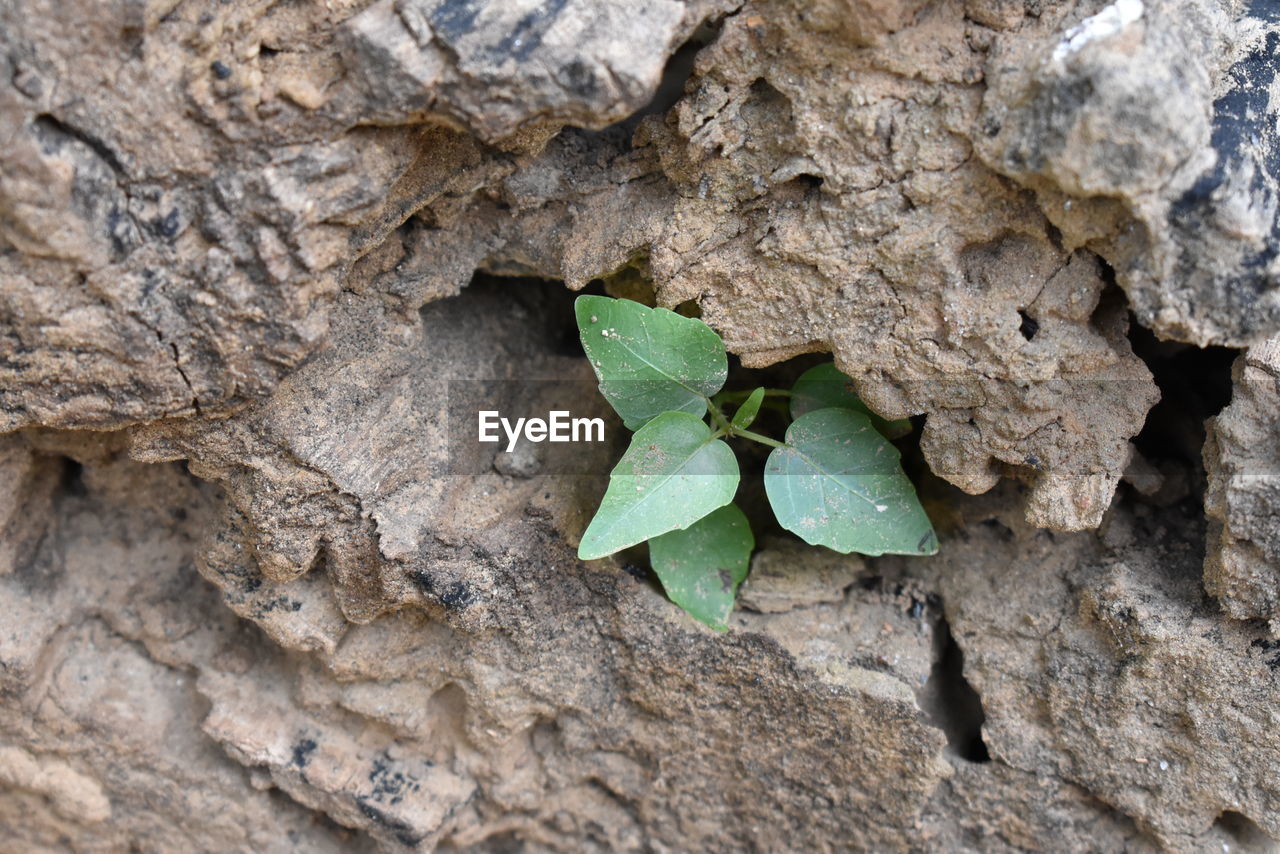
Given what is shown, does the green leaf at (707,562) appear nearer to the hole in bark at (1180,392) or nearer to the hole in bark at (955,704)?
the hole in bark at (955,704)

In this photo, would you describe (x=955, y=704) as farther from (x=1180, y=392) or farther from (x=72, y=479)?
(x=72, y=479)

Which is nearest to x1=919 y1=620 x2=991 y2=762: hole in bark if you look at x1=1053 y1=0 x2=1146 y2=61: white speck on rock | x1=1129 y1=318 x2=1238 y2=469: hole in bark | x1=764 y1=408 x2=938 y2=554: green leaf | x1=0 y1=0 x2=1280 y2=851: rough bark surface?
x1=0 y1=0 x2=1280 y2=851: rough bark surface

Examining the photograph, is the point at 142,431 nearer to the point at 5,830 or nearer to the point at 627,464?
the point at 627,464

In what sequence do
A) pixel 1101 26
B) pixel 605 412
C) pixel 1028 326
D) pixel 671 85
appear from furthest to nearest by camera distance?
pixel 605 412 < pixel 671 85 < pixel 1028 326 < pixel 1101 26

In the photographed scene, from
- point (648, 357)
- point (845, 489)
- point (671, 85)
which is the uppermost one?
point (671, 85)

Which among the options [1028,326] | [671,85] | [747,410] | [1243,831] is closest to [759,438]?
[747,410]

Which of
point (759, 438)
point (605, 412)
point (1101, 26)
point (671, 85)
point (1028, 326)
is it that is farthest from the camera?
point (605, 412)
